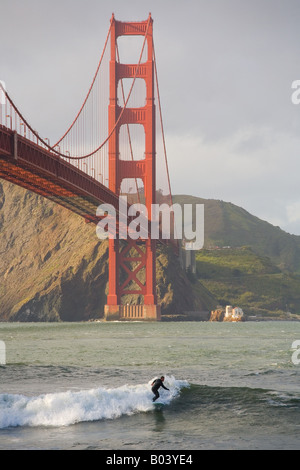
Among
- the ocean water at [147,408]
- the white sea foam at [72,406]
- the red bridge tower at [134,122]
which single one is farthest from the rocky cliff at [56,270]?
the white sea foam at [72,406]

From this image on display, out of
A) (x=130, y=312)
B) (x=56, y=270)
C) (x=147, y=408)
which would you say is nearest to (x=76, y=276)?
(x=56, y=270)

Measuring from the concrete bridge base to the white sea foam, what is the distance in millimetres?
88932

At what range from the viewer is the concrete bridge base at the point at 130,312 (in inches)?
4451

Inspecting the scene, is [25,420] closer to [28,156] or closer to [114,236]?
[28,156]

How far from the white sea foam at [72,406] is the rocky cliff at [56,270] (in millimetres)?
101434

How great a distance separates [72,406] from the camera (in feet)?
71.1

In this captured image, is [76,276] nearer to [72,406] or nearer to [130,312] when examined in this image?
[130,312]

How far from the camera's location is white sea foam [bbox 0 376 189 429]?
20469 millimetres

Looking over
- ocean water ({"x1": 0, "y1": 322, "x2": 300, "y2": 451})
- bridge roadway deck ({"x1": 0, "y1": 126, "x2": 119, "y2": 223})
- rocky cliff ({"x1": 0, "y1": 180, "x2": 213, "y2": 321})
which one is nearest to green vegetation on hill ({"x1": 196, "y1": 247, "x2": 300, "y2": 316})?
rocky cliff ({"x1": 0, "y1": 180, "x2": 213, "y2": 321})

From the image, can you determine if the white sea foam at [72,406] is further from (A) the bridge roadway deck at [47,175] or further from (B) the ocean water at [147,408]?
(A) the bridge roadway deck at [47,175]

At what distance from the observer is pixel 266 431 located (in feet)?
63.3

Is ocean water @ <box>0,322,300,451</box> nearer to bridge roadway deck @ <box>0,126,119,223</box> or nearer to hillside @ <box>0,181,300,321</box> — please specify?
bridge roadway deck @ <box>0,126,119,223</box>

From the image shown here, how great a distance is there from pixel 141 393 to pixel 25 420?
4714 mm

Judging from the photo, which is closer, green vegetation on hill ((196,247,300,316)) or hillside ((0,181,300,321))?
hillside ((0,181,300,321))
